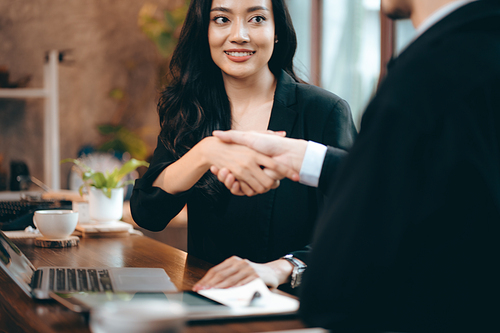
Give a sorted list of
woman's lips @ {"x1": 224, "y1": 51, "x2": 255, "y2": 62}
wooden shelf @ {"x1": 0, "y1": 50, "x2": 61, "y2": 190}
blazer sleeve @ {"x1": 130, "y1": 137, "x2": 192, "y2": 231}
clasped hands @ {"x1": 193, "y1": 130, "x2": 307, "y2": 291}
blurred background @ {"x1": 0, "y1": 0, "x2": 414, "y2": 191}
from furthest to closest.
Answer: blurred background @ {"x1": 0, "y1": 0, "x2": 414, "y2": 191}, wooden shelf @ {"x1": 0, "y1": 50, "x2": 61, "y2": 190}, woman's lips @ {"x1": 224, "y1": 51, "x2": 255, "y2": 62}, blazer sleeve @ {"x1": 130, "y1": 137, "x2": 192, "y2": 231}, clasped hands @ {"x1": 193, "y1": 130, "x2": 307, "y2": 291}

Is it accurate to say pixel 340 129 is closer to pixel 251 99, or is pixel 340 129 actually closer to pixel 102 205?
pixel 251 99

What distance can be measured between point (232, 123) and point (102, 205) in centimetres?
63

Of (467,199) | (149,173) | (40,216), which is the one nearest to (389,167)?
(467,199)

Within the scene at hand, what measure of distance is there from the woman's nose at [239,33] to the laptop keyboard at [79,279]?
2.66 feet

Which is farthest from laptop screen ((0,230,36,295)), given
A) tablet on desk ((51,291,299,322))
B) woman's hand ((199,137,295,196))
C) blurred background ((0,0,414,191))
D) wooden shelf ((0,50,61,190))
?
blurred background ((0,0,414,191))

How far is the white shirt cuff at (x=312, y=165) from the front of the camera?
1129mm

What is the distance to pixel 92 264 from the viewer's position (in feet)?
4.60

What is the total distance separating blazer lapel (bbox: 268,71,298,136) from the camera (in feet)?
5.41

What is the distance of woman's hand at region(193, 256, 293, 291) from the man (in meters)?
0.40

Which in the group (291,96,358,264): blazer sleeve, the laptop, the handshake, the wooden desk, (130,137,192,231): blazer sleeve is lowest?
the wooden desk

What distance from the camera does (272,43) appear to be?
1680 millimetres

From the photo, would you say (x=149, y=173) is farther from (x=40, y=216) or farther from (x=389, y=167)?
(x=389, y=167)

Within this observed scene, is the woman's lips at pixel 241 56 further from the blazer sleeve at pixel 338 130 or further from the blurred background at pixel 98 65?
the blurred background at pixel 98 65

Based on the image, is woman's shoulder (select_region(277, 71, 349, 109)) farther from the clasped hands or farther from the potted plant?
the potted plant
